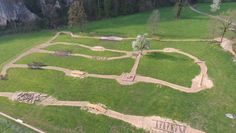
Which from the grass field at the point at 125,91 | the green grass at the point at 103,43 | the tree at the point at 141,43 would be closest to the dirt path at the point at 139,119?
the grass field at the point at 125,91

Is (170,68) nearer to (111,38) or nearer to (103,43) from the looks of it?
(103,43)

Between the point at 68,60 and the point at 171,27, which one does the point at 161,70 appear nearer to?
the point at 68,60

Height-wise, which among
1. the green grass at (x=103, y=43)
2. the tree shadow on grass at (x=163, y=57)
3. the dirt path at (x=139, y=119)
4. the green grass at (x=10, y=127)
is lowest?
the green grass at (x=10, y=127)

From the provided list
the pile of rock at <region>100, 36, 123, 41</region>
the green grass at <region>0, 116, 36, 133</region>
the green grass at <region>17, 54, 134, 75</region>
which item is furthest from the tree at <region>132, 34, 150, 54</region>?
the green grass at <region>0, 116, 36, 133</region>

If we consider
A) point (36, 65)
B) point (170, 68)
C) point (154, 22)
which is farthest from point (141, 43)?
point (36, 65)

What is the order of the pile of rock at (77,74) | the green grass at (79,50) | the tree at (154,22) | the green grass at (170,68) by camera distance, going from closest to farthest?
the green grass at (170,68) → the pile of rock at (77,74) → the green grass at (79,50) → the tree at (154,22)

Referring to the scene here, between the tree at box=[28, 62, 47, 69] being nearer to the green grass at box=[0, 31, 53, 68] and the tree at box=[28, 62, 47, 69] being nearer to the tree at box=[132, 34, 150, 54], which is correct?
the green grass at box=[0, 31, 53, 68]

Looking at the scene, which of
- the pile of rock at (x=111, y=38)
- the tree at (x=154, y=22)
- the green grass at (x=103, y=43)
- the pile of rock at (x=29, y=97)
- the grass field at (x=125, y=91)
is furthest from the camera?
the tree at (x=154, y=22)

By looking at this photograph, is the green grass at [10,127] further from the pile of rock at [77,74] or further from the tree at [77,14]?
the tree at [77,14]
